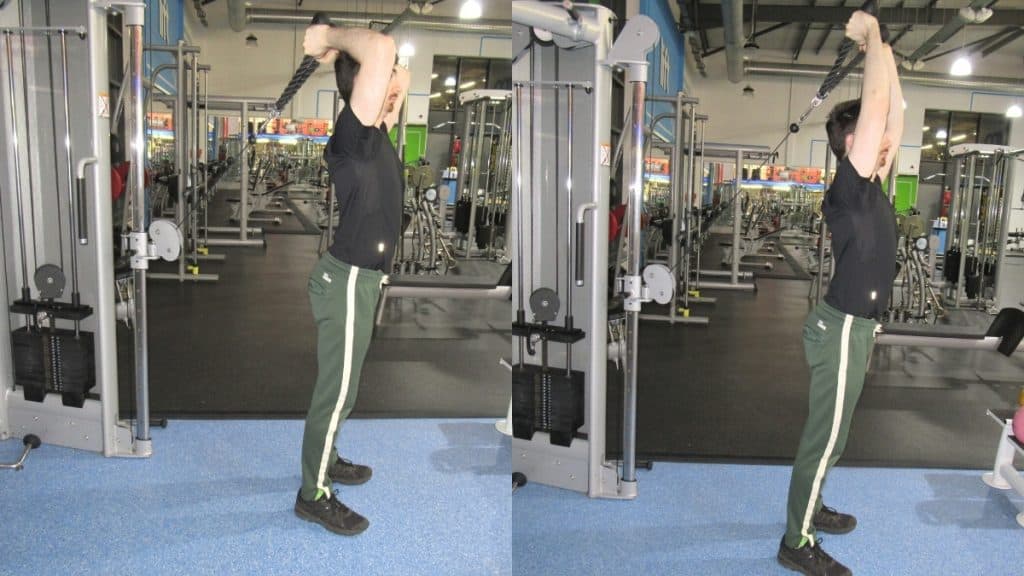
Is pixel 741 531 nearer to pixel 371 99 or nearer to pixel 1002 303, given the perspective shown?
pixel 371 99

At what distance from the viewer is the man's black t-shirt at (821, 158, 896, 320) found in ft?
6.81

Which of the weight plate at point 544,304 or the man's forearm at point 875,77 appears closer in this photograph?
the man's forearm at point 875,77

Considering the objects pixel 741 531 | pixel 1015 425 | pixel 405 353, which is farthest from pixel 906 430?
pixel 405 353

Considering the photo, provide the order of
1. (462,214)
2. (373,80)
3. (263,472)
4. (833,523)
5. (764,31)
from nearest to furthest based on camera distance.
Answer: (373,80)
(833,523)
(263,472)
(462,214)
(764,31)

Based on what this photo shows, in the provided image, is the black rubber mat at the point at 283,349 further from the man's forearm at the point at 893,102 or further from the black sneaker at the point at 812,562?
the man's forearm at the point at 893,102

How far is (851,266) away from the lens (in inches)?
83.6

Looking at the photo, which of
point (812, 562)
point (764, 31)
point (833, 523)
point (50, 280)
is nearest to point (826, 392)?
point (812, 562)

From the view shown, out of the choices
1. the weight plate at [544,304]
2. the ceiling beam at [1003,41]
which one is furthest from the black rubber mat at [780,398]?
the ceiling beam at [1003,41]

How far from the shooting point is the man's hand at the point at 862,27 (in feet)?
6.57

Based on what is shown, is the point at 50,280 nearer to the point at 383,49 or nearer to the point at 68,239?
the point at 68,239

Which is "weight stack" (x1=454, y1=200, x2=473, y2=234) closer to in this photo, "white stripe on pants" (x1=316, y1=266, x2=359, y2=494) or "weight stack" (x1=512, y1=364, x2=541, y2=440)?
"weight stack" (x1=512, y1=364, x2=541, y2=440)

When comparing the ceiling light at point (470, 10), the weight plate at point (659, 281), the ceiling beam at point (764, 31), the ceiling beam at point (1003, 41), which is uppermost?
the ceiling beam at point (764, 31)

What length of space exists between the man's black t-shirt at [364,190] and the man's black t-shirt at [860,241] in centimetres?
126

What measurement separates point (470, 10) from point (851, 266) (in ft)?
7.87
